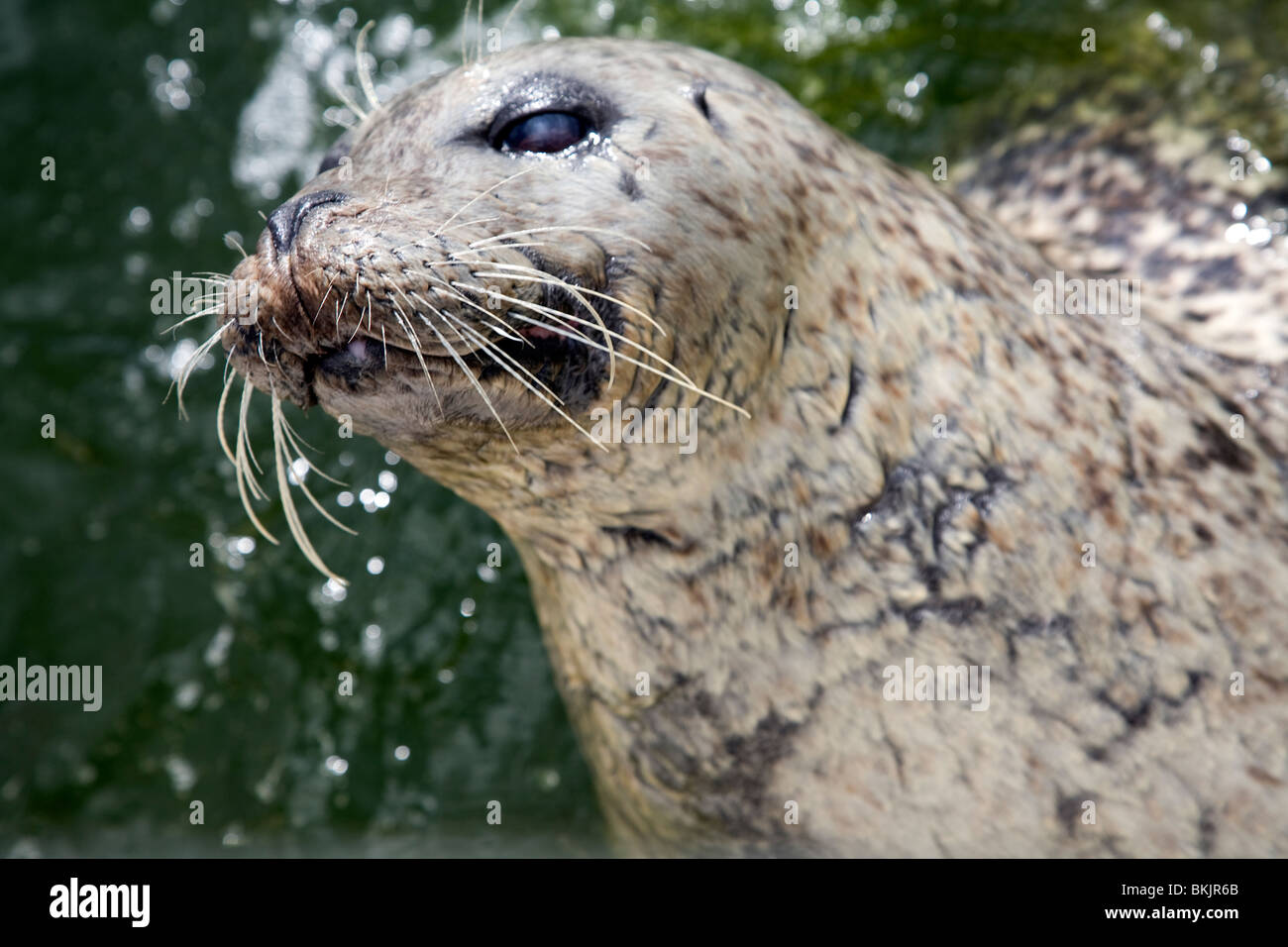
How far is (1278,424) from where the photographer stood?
2852 mm

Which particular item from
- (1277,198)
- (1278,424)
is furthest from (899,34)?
(1278,424)

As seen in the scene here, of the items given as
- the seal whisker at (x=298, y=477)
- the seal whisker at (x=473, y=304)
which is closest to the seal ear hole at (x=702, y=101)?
the seal whisker at (x=473, y=304)

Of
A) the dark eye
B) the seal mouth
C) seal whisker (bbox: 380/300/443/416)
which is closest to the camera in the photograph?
seal whisker (bbox: 380/300/443/416)

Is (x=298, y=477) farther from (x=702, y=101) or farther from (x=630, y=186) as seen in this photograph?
A: (x=702, y=101)

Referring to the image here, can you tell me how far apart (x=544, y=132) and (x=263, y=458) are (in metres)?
2.29

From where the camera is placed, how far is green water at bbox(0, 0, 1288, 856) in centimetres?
388

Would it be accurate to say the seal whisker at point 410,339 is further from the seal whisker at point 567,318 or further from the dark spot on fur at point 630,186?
the dark spot on fur at point 630,186

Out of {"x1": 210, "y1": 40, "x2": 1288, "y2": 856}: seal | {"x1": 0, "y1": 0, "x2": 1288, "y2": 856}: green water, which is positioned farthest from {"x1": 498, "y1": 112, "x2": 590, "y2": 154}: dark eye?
{"x1": 0, "y1": 0, "x2": 1288, "y2": 856}: green water

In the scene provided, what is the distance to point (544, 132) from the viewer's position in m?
2.31

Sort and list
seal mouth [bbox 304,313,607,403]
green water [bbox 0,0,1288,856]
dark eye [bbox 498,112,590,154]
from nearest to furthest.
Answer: seal mouth [bbox 304,313,607,403]
dark eye [bbox 498,112,590,154]
green water [bbox 0,0,1288,856]

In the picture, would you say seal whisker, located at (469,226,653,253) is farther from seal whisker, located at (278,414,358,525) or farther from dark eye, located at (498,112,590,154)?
seal whisker, located at (278,414,358,525)

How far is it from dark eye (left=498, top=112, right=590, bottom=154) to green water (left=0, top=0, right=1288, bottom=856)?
1.93 m

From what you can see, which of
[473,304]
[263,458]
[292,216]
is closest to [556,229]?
[473,304]
